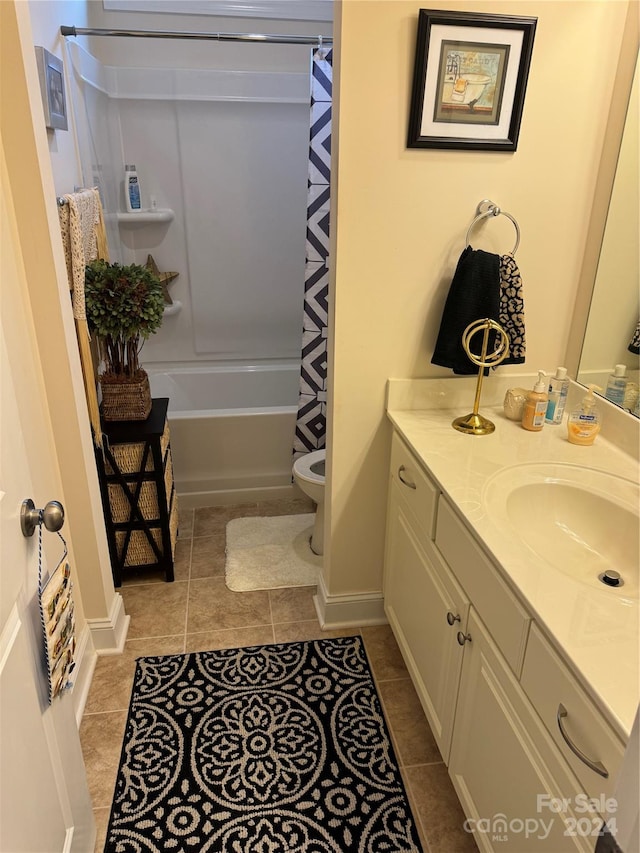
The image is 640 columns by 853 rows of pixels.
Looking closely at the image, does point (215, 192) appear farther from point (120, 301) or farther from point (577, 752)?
point (577, 752)

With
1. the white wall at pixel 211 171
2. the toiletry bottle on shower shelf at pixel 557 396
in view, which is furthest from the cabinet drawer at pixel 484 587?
the white wall at pixel 211 171

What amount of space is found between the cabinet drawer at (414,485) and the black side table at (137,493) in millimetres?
939

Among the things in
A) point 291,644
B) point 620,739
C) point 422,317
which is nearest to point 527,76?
point 422,317

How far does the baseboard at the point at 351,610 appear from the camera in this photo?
7.24 feet

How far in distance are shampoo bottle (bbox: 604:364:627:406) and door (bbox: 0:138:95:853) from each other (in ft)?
4.86

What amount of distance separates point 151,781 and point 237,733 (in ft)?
0.89

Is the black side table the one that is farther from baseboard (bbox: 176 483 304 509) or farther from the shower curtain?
the shower curtain

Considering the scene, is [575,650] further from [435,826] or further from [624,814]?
[435,826]

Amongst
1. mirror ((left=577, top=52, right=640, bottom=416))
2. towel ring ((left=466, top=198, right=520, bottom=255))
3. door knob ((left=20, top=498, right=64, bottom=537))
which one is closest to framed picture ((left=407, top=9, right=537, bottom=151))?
towel ring ((left=466, top=198, right=520, bottom=255))

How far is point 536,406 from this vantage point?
5.69ft

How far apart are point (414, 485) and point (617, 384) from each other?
62 cm

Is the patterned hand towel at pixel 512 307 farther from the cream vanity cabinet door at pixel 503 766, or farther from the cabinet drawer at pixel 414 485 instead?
the cream vanity cabinet door at pixel 503 766

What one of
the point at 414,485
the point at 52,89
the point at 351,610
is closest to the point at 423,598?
the point at 414,485

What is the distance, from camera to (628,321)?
5.27 feet
